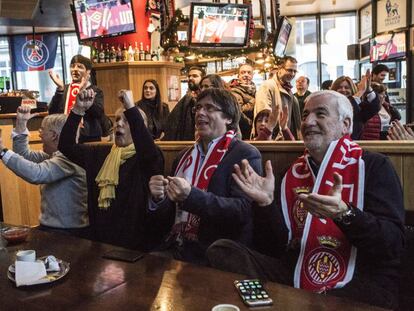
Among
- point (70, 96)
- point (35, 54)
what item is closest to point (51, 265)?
point (70, 96)

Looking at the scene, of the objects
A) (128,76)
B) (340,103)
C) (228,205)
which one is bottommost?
(228,205)

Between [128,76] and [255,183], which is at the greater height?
[128,76]

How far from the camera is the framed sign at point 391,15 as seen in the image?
906 centimetres

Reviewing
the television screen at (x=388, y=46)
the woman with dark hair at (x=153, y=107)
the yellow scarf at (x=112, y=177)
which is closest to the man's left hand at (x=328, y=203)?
the yellow scarf at (x=112, y=177)

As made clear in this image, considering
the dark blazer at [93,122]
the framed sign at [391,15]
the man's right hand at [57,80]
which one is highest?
the framed sign at [391,15]

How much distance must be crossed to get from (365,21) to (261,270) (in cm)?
1034

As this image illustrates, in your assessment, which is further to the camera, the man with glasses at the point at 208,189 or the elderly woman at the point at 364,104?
the elderly woman at the point at 364,104

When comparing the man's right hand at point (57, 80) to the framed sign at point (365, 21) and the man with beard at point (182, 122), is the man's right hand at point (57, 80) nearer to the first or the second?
the man with beard at point (182, 122)

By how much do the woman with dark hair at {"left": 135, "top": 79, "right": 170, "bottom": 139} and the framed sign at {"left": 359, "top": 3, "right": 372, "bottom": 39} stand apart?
25.1 ft

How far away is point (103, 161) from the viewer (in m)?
3.00

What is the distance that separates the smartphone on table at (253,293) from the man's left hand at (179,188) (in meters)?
0.62

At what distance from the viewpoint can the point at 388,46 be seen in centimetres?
937

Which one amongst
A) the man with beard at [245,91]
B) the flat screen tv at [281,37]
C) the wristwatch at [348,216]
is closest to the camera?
the wristwatch at [348,216]

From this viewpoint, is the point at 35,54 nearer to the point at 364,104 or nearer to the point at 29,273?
the point at 364,104
